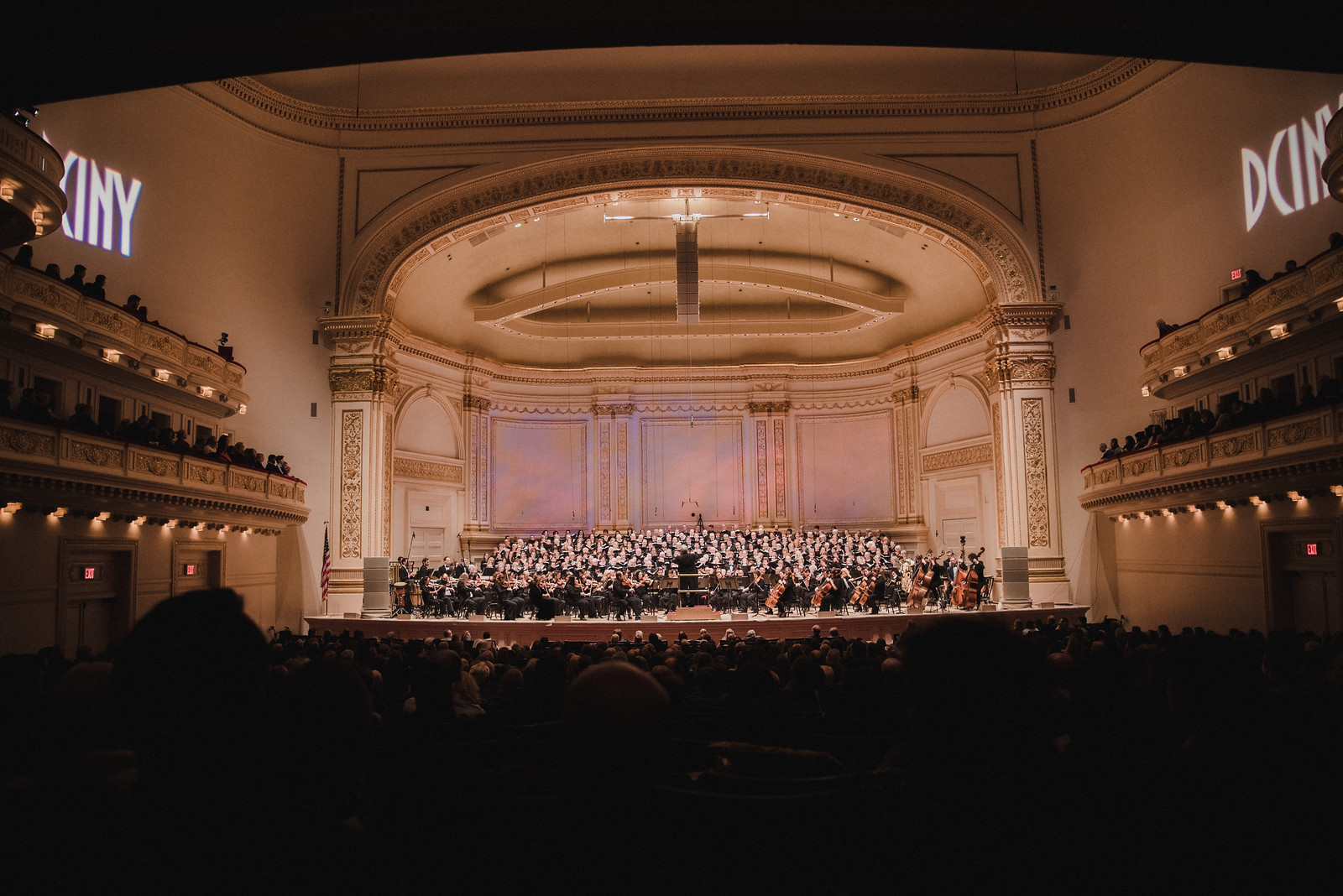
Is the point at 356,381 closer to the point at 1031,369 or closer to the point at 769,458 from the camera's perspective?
the point at 769,458

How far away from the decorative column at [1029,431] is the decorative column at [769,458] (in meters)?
8.46

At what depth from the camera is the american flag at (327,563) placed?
691 inches

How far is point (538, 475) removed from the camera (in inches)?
1031

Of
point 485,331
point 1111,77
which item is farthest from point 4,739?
point 485,331

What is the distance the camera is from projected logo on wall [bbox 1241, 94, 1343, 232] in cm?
1304

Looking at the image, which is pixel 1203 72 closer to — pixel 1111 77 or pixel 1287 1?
pixel 1111 77

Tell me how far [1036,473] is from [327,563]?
49.4 ft

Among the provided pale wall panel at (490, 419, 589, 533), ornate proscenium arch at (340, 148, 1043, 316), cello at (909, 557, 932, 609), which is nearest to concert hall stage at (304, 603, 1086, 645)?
cello at (909, 557, 932, 609)

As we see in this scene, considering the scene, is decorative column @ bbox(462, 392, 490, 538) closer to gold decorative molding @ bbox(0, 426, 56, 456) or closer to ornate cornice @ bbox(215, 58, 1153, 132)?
ornate cornice @ bbox(215, 58, 1153, 132)

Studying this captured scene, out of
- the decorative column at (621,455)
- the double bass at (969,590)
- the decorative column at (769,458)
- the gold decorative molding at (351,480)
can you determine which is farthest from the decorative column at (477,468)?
the double bass at (969,590)

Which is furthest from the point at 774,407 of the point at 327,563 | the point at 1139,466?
the point at 327,563

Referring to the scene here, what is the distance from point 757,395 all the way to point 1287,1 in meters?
23.2

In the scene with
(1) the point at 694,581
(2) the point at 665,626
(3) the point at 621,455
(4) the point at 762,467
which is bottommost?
(2) the point at 665,626

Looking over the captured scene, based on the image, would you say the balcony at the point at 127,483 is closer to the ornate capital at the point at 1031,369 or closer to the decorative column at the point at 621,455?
the decorative column at the point at 621,455
